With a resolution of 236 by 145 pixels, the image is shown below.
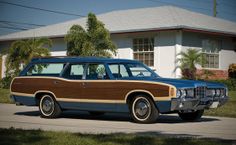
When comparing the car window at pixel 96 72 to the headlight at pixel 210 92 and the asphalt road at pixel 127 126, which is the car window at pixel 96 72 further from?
the headlight at pixel 210 92

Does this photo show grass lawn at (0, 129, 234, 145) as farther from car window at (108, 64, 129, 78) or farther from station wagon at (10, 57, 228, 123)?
car window at (108, 64, 129, 78)

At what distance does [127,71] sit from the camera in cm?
1270

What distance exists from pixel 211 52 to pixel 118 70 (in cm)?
1776

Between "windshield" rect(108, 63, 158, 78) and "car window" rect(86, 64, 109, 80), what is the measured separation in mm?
208

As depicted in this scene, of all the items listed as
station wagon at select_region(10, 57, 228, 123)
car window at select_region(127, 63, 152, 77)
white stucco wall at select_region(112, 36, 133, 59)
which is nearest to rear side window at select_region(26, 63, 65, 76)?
station wagon at select_region(10, 57, 228, 123)

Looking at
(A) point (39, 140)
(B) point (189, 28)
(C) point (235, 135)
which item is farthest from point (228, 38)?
(A) point (39, 140)

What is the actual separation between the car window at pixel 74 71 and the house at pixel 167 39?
45.4 ft


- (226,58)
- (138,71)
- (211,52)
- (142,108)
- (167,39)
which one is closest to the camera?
(142,108)

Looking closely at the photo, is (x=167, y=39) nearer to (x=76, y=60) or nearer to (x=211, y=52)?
(x=211, y=52)

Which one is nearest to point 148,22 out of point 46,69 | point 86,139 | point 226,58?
point 226,58

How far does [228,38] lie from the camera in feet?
101

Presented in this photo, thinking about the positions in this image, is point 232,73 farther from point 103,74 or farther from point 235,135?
point 235,135

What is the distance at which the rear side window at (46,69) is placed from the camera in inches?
525

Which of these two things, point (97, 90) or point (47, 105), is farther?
point (47, 105)
